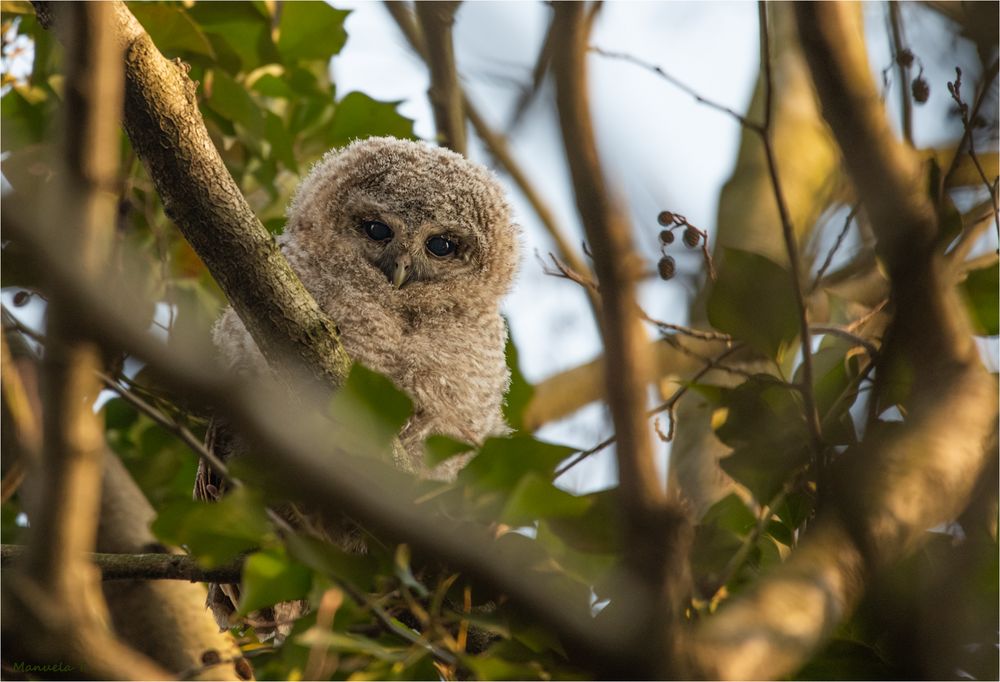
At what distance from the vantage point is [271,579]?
1528 millimetres

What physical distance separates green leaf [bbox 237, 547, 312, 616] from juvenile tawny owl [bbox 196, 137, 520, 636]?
1027 mm

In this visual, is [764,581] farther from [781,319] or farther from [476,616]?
[781,319]

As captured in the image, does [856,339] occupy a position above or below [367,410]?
above

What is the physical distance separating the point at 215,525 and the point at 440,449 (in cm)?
35

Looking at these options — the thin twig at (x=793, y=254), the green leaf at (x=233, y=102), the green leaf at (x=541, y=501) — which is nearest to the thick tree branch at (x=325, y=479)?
the green leaf at (x=541, y=501)

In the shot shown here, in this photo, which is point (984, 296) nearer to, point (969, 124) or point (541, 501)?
point (969, 124)

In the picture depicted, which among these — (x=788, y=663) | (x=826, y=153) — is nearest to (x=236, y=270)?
(x=788, y=663)

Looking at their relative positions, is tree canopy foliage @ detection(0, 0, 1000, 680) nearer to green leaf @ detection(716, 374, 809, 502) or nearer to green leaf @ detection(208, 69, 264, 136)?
green leaf @ detection(716, 374, 809, 502)


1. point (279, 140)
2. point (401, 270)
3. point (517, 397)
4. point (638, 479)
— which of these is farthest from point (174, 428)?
point (279, 140)

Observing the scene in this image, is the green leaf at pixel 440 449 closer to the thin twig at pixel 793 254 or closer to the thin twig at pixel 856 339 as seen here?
the thin twig at pixel 793 254

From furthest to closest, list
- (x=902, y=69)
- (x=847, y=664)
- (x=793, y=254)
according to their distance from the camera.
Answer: (x=902, y=69), (x=847, y=664), (x=793, y=254)

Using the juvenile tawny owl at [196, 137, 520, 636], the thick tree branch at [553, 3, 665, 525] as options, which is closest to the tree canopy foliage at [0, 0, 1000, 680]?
the thick tree branch at [553, 3, 665, 525]

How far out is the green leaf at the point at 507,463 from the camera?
60.8 inches

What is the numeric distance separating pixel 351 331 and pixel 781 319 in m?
1.16
